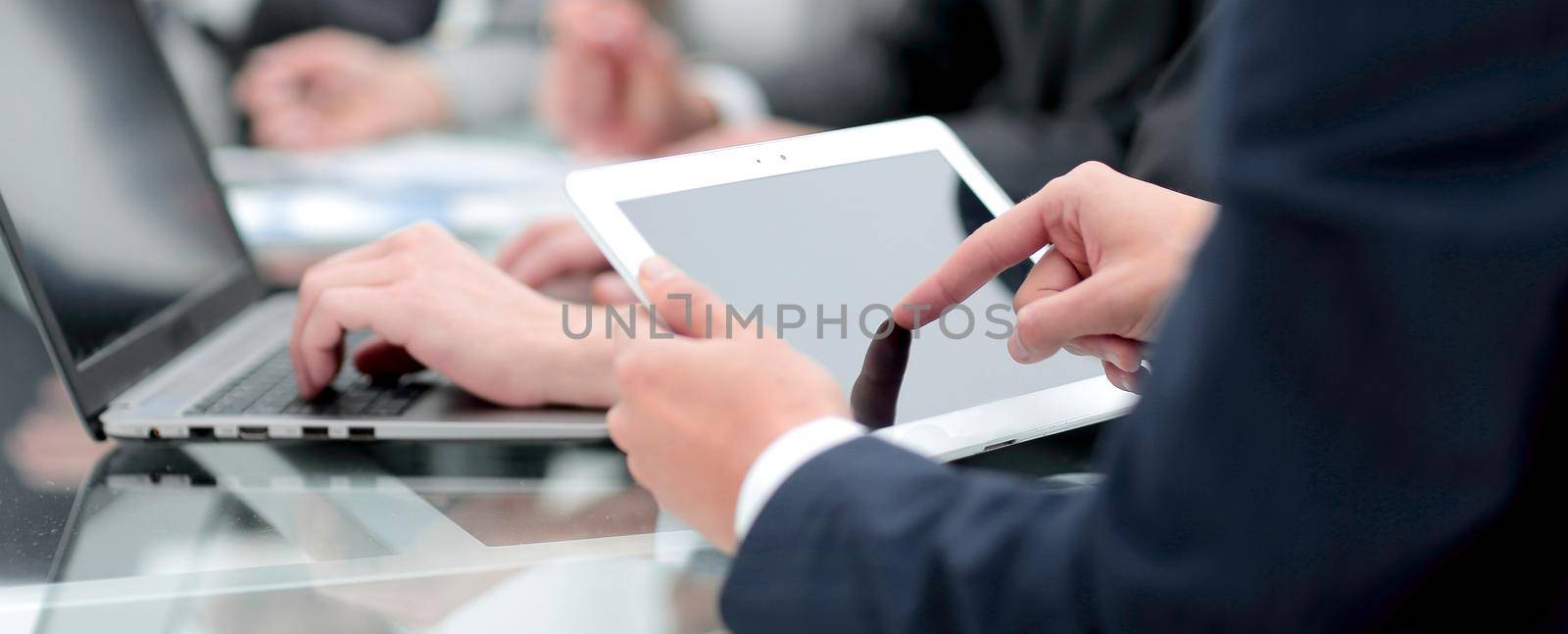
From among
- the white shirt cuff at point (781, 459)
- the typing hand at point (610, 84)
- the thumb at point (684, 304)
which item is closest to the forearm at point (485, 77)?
the typing hand at point (610, 84)

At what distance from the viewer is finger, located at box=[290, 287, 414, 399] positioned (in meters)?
0.57

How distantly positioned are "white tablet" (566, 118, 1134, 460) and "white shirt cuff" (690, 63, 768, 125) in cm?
91

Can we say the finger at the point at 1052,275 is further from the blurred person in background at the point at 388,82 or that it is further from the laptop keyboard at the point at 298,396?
the blurred person in background at the point at 388,82

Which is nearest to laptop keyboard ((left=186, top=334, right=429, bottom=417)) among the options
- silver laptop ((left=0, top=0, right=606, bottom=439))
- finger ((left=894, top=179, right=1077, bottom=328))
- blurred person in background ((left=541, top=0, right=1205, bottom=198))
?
silver laptop ((left=0, top=0, right=606, bottom=439))

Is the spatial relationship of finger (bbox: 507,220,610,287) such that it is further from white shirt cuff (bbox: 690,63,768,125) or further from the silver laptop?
white shirt cuff (bbox: 690,63,768,125)

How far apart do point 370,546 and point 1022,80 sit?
94cm

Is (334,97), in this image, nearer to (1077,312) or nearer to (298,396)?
(298,396)

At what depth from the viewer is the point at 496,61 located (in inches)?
66.9

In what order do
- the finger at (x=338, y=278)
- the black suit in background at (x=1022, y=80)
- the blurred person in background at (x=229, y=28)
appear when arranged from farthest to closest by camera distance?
1. the blurred person in background at (x=229, y=28)
2. the black suit in background at (x=1022, y=80)
3. the finger at (x=338, y=278)

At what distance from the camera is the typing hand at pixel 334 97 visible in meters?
1.32

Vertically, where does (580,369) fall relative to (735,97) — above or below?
above

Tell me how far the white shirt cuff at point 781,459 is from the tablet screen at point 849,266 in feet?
0.38

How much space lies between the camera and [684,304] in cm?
43

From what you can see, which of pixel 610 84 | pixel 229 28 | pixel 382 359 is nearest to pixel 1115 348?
pixel 382 359
